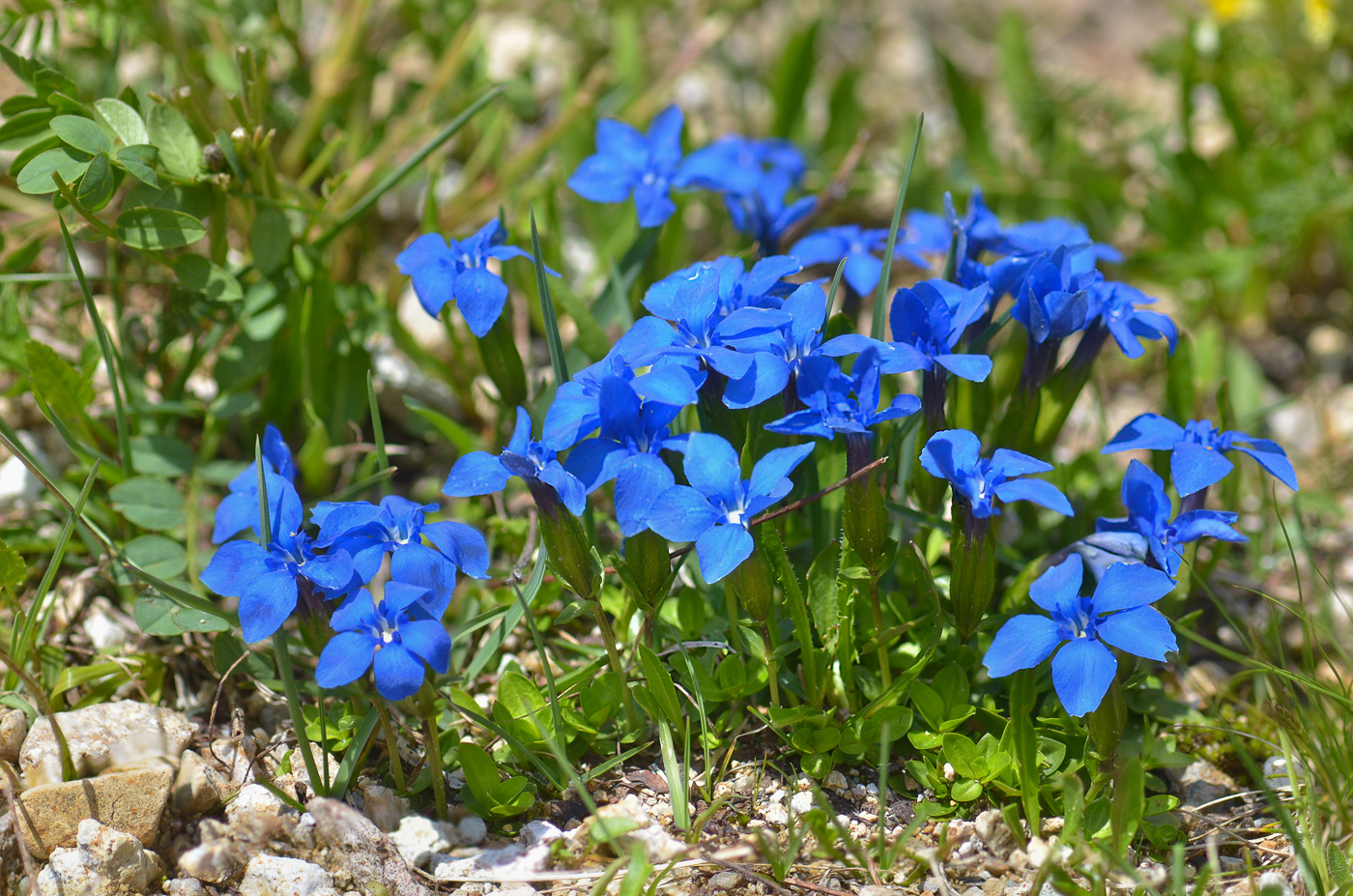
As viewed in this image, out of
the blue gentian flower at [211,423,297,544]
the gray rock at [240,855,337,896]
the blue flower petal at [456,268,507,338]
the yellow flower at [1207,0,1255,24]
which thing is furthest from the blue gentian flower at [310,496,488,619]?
the yellow flower at [1207,0,1255,24]

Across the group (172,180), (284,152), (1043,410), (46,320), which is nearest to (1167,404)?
(1043,410)

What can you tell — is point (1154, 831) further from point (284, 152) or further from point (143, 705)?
point (284, 152)

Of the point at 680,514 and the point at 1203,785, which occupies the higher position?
the point at 680,514

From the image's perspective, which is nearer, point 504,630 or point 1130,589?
point 1130,589

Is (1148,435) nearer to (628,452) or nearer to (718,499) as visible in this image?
(718,499)

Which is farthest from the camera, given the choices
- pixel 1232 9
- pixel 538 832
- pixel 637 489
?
pixel 1232 9

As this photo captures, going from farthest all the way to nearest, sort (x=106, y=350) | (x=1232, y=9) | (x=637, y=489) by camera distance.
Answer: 1. (x=1232, y=9)
2. (x=106, y=350)
3. (x=637, y=489)

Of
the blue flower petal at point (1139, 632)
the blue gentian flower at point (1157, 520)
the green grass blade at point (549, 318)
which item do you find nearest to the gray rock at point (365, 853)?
the green grass blade at point (549, 318)

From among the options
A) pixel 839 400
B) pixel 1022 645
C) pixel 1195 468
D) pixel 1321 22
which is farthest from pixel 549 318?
pixel 1321 22
